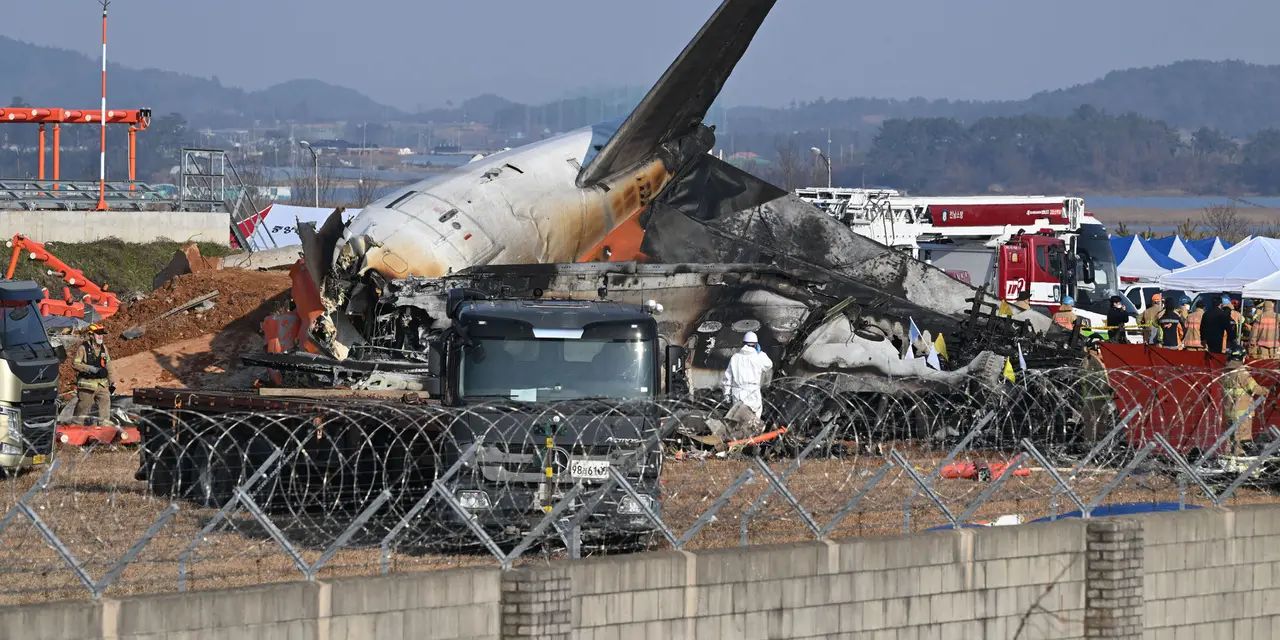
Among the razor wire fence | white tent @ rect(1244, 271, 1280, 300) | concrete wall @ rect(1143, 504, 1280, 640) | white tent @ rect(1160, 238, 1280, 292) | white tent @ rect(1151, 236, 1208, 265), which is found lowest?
concrete wall @ rect(1143, 504, 1280, 640)

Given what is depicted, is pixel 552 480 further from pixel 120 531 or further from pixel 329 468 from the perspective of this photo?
pixel 120 531

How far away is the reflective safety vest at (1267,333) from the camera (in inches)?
1198

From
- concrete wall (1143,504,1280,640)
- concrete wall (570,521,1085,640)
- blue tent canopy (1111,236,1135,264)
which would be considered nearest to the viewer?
concrete wall (570,521,1085,640)

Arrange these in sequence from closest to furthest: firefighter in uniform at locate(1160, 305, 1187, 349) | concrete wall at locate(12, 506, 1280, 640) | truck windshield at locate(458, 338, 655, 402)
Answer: concrete wall at locate(12, 506, 1280, 640) < truck windshield at locate(458, 338, 655, 402) < firefighter in uniform at locate(1160, 305, 1187, 349)

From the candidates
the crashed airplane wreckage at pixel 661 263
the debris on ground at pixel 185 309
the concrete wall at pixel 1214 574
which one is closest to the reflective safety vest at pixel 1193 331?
the crashed airplane wreckage at pixel 661 263

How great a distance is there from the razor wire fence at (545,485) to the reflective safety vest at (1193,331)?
15270mm

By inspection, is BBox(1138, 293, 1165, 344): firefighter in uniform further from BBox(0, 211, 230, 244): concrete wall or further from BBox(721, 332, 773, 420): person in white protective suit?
BBox(0, 211, 230, 244): concrete wall

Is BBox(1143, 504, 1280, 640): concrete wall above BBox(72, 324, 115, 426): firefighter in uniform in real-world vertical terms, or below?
below

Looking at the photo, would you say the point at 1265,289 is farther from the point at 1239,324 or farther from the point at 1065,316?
the point at 1065,316

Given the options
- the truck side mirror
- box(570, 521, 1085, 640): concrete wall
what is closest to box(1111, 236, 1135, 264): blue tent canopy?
the truck side mirror

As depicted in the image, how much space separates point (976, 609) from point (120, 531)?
6.86m

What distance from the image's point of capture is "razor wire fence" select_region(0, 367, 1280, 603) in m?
12.9

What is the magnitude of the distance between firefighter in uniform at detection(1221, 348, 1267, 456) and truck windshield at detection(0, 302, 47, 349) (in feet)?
46.9

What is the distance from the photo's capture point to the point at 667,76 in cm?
3077
